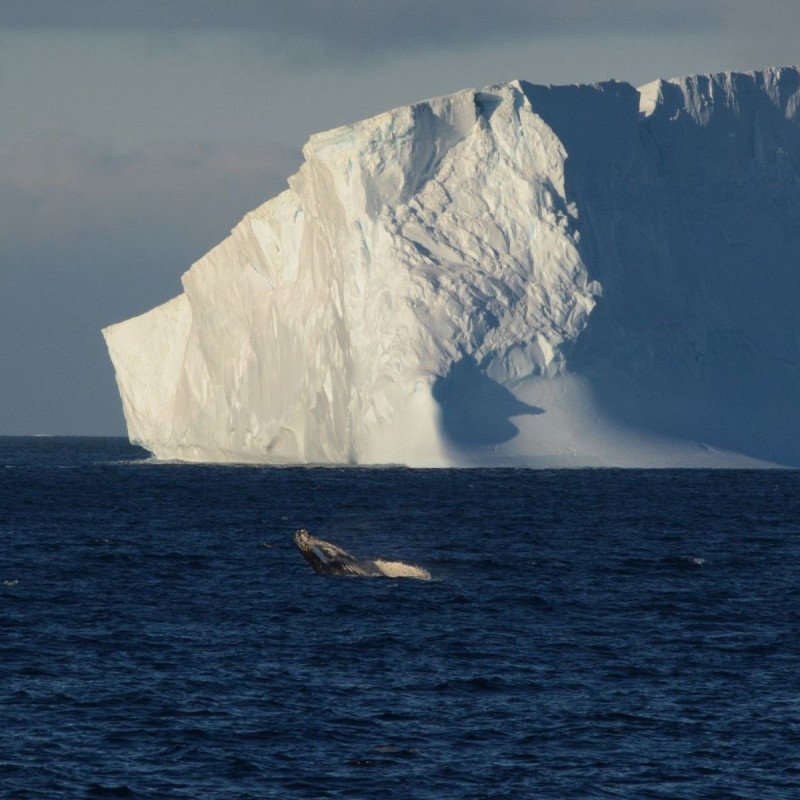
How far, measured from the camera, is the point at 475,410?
148ft

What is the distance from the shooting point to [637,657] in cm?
1728

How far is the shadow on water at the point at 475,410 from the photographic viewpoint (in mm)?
44938

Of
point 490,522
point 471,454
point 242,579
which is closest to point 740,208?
point 471,454

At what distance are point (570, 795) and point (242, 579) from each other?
13.2 meters

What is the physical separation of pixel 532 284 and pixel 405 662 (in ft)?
99.7

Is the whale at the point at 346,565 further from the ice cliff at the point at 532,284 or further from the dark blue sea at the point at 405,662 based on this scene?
the ice cliff at the point at 532,284

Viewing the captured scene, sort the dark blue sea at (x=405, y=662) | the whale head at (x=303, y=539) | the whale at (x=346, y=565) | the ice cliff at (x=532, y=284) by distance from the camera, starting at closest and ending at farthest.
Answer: the dark blue sea at (x=405, y=662), the whale head at (x=303, y=539), the whale at (x=346, y=565), the ice cliff at (x=532, y=284)

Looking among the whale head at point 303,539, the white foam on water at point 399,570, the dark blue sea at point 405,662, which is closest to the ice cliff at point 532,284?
the dark blue sea at point 405,662

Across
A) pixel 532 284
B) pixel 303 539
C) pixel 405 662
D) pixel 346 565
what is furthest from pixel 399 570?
pixel 532 284

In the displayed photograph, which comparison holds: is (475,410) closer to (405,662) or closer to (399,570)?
(399,570)

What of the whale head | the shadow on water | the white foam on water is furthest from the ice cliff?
the whale head

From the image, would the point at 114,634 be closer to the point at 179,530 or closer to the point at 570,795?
the point at 570,795

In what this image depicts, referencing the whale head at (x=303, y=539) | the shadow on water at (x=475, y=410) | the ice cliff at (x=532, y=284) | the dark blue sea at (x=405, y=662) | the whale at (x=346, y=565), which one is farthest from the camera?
the ice cliff at (x=532, y=284)

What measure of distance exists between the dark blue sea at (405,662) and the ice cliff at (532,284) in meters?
11.2
